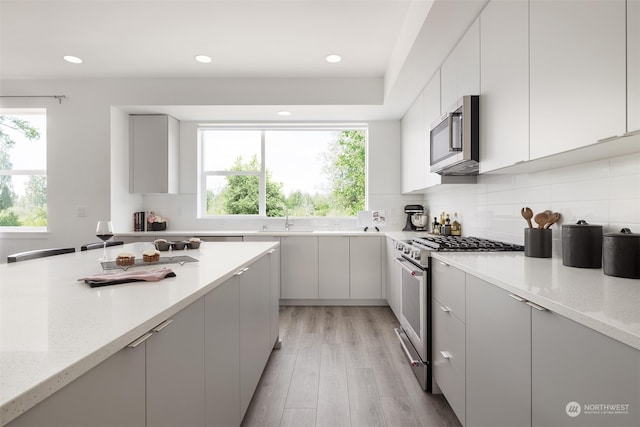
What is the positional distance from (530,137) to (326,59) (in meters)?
2.31

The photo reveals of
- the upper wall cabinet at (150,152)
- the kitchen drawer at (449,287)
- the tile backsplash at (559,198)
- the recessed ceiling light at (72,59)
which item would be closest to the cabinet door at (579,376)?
the kitchen drawer at (449,287)

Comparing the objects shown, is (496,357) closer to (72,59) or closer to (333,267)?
(333,267)

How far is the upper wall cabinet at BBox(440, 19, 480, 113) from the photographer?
2.00 metres

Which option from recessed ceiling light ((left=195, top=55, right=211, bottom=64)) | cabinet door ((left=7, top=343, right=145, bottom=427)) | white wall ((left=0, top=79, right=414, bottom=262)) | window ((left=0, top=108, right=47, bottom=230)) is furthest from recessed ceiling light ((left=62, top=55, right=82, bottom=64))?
cabinet door ((left=7, top=343, right=145, bottom=427))

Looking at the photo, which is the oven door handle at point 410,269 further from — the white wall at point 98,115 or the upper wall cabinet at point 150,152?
the upper wall cabinet at point 150,152

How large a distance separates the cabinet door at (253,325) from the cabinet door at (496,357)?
1107 mm

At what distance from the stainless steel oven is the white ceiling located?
64.5 inches

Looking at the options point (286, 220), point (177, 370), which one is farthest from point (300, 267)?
point (177, 370)

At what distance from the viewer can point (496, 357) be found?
48.9 inches

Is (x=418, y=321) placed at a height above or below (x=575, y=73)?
below

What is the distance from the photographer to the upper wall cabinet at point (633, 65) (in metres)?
0.97

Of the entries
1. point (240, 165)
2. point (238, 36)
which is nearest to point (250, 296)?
point (238, 36)

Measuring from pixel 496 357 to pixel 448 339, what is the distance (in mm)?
547

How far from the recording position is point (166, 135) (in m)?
4.08
